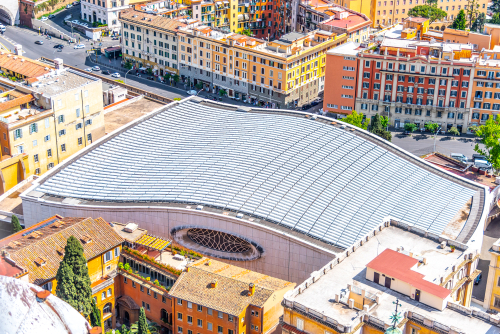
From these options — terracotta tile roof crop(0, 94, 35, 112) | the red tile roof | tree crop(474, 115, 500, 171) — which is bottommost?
tree crop(474, 115, 500, 171)

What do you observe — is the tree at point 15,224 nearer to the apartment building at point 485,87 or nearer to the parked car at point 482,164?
the parked car at point 482,164

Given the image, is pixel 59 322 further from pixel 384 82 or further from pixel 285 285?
pixel 384 82

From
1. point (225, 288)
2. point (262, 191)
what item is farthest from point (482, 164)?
point (225, 288)

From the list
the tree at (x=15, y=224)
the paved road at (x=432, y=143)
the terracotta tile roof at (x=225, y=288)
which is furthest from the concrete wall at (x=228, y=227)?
the paved road at (x=432, y=143)

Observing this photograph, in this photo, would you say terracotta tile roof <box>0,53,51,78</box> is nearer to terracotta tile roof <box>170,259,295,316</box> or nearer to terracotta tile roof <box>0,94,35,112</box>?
terracotta tile roof <box>0,94,35,112</box>

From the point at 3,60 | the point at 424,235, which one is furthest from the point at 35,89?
the point at 424,235

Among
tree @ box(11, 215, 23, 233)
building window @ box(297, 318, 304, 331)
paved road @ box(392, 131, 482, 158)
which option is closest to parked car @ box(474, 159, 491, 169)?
paved road @ box(392, 131, 482, 158)

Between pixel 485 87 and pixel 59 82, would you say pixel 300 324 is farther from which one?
pixel 485 87
